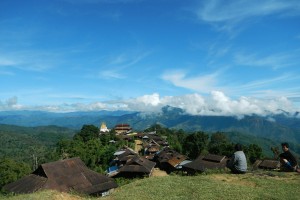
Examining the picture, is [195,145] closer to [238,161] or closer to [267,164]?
[267,164]

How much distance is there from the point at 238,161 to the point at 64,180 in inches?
717

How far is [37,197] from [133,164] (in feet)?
126

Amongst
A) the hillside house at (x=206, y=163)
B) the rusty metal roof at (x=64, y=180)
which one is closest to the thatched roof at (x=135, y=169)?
the hillside house at (x=206, y=163)

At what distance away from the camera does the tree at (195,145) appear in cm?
8375

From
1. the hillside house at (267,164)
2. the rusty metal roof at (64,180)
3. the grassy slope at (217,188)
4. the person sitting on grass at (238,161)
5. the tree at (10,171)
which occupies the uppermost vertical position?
the person sitting on grass at (238,161)

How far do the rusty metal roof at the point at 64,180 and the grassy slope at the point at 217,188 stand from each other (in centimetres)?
1086

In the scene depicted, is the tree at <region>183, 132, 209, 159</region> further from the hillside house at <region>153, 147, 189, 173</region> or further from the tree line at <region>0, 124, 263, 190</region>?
the hillside house at <region>153, 147, 189, 173</region>

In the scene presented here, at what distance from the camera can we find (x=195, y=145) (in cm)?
8462

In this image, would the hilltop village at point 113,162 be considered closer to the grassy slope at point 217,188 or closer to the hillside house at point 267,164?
the hillside house at point 267,164

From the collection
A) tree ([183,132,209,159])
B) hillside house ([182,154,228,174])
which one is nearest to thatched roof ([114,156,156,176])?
hillside house ([182,154,228,174])

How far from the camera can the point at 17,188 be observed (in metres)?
27.0

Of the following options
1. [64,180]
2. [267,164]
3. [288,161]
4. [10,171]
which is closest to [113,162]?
[10,171]

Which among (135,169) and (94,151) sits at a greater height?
(94,151)

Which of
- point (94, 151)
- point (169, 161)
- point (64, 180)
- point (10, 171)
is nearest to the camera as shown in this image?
point (64, 180)
